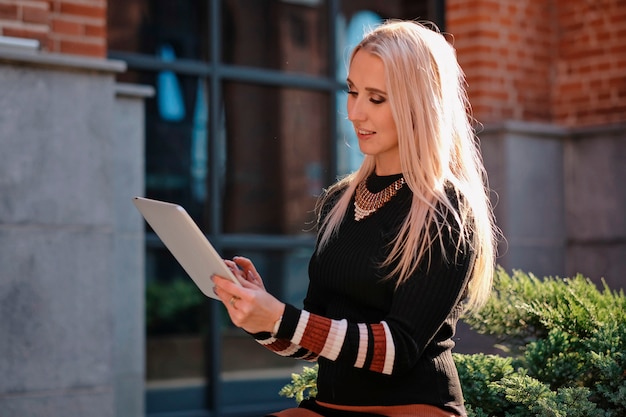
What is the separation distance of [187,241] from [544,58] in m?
5.28

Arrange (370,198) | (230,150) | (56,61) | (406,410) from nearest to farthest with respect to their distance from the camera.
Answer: (406,410)
(370,198)
(56,61)
(230,150)

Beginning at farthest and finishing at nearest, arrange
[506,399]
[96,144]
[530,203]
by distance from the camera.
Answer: [530,203]
[96,144]
[506,399]

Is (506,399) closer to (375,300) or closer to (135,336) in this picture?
(375,300)

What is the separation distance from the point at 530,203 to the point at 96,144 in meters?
3.27

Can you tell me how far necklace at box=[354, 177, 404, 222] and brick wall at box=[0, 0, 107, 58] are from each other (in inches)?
98.8

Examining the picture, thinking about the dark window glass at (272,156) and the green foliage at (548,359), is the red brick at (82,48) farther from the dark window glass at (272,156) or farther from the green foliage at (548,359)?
the green foliage at (548,359)

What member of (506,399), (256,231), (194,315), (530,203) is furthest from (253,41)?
(506,399)

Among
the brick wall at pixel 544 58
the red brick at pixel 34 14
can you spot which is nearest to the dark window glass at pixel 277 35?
the brick wall at pixel 544 58

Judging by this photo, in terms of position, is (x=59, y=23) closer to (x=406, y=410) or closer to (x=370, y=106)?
(x=370, y=106)

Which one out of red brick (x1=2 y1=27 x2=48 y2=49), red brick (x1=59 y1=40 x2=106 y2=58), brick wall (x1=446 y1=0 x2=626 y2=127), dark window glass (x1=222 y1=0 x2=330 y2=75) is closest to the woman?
red brick (x1=2 y1=27 x2=48 y2=49)

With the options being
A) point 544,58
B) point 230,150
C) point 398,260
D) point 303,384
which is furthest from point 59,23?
point 544,58

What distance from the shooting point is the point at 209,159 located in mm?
6270

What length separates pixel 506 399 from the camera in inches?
139

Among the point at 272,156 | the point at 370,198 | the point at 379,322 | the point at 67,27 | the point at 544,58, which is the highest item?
the point at 544,58
